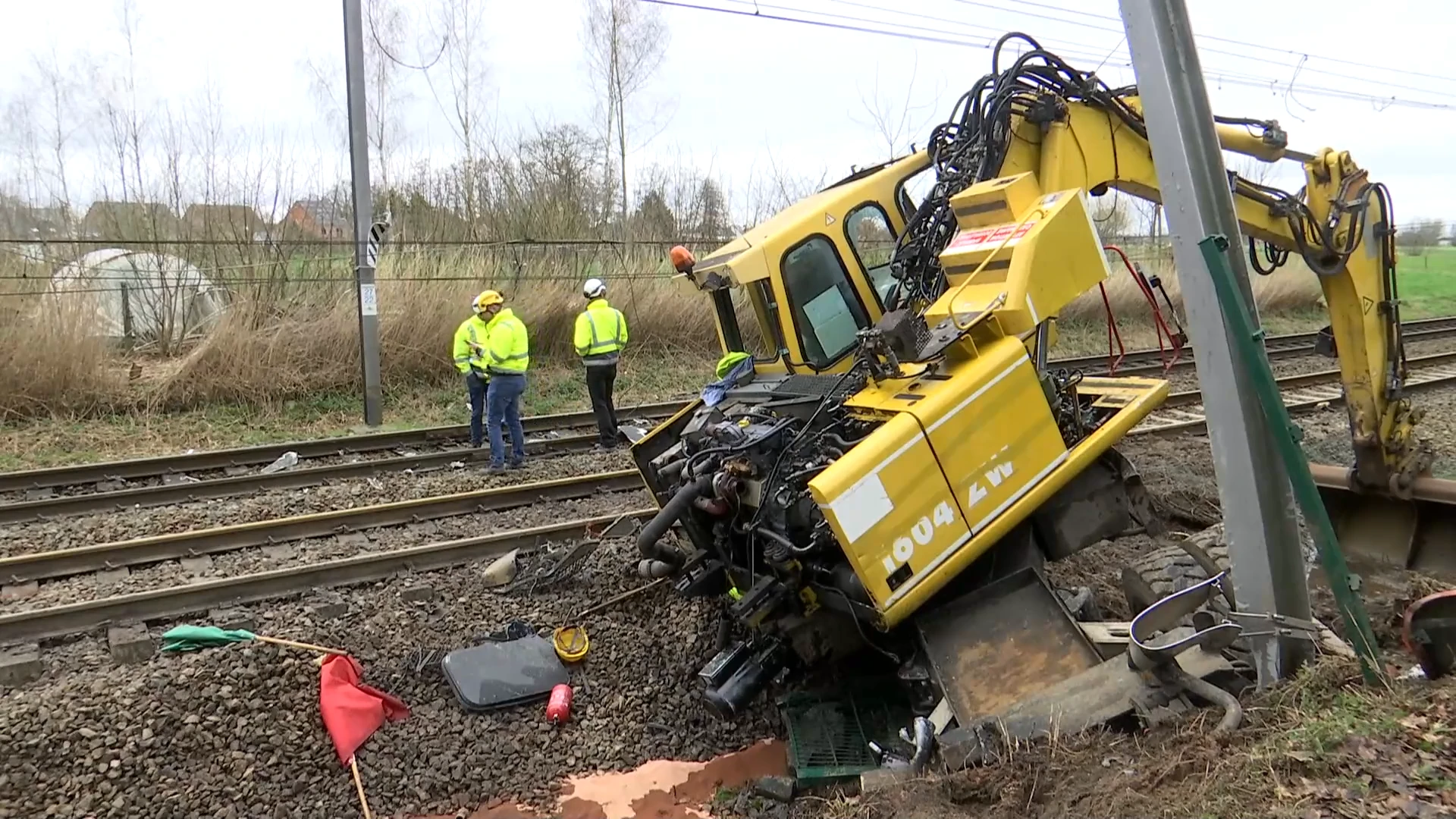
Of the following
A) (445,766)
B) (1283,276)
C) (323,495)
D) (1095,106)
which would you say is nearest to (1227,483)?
(1095,106)

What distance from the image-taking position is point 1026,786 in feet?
11.0

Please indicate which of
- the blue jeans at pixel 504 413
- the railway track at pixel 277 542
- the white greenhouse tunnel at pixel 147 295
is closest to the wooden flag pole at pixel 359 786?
the railway track at pixel 277 542

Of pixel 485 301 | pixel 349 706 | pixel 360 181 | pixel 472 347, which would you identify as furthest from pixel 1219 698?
pixel 360 181

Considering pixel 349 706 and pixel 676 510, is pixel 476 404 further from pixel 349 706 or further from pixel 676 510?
pixel 676 510

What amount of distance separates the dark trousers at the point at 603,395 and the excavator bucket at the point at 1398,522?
23.5 feet

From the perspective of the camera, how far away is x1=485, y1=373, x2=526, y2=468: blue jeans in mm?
9703

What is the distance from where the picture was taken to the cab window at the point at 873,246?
209 inches

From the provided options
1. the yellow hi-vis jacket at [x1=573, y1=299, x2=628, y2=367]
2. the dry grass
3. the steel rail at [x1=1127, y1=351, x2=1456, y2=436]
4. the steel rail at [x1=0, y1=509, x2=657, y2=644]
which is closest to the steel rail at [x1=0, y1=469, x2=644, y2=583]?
the steel rail at [x1=0, y1=509, x2=657, y2=644]

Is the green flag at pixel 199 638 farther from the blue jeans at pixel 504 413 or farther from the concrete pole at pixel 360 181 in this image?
the concrete pole at pixel 360 181

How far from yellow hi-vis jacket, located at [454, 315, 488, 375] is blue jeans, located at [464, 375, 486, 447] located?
0.42 feet

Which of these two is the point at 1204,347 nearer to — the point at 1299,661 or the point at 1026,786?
the point at 1299,661

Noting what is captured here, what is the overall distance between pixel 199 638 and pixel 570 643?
6.96 feet

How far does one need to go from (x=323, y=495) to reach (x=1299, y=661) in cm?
814

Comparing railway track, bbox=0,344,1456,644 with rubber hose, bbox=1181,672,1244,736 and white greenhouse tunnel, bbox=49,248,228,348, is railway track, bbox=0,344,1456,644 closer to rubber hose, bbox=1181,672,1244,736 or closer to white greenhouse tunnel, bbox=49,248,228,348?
rubber hose, bbox=1181,672,1244,736
